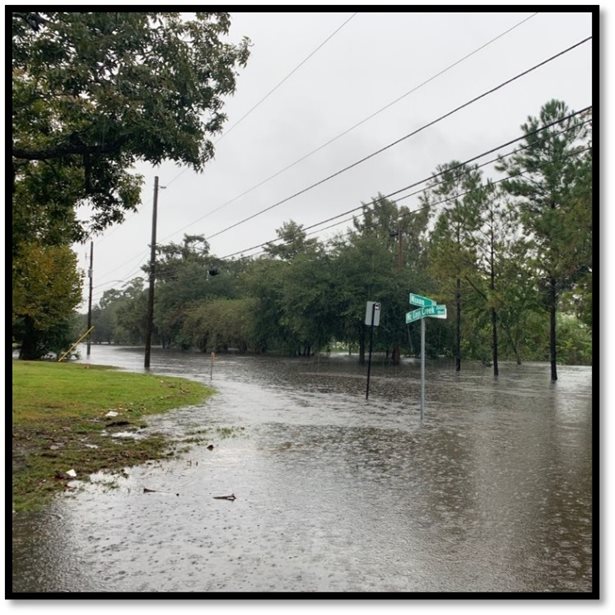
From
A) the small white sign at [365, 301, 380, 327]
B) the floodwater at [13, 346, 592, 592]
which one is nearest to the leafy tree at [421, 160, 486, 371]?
the small white sign at [365, 301, 380, 327]

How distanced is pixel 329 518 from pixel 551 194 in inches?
953

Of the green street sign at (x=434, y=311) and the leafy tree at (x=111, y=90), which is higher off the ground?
the leafy tree at (x=111, y=90)

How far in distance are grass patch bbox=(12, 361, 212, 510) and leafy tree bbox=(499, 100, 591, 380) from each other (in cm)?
1478

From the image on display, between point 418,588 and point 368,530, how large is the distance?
1.17 meters

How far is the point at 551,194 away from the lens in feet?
84.4

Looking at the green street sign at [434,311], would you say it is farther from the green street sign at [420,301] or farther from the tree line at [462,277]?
the tree line at [462,277]

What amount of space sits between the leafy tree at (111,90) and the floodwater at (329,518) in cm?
397

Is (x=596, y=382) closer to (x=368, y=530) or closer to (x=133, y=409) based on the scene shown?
(x=368, y=530)

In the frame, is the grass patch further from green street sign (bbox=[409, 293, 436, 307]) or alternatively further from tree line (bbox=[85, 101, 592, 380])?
tree line (bbox=[85, 101, 592, 380])

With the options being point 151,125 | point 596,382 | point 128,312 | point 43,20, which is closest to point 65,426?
point 151,125

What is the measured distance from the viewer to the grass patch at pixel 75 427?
6367 mm

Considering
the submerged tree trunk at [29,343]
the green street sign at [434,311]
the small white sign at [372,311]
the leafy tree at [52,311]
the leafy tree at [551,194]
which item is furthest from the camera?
the submerged tree trunk at [29,343]

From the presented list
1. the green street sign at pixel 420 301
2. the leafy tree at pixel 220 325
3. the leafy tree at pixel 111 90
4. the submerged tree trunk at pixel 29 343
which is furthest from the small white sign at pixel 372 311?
the leafy tree at pixel 220 325

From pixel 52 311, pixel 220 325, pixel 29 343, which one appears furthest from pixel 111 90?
pixel 220 325
